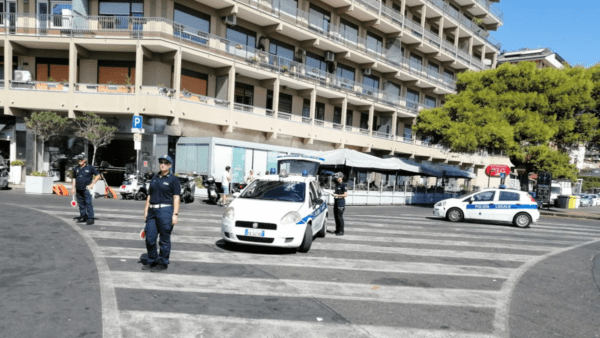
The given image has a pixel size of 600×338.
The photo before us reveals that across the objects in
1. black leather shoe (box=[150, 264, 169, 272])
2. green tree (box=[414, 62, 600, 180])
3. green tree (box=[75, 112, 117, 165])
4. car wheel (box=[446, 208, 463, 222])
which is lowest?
car wheel (box=[446, 208, 463, 222])

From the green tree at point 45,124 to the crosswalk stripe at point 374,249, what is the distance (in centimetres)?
1416

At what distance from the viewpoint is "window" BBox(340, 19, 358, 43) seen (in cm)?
3205

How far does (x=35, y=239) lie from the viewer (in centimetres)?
783

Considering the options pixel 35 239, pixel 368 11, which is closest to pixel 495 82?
pixel 368 11

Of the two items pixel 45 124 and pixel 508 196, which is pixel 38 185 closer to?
pixel 45 124

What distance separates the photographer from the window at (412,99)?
38766 mm

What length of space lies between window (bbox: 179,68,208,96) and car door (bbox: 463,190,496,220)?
1634 cm

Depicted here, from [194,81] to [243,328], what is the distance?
2222cm

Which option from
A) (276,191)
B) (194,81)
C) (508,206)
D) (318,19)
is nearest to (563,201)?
(508,206)

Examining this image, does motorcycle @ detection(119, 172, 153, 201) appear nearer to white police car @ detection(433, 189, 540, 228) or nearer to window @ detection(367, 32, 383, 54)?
white police car @ detection(433, 189, 540, 228)

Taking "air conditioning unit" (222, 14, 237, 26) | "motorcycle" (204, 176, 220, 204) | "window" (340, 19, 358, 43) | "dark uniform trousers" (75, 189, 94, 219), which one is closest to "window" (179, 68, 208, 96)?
"air conditioning unit" (222, 14, 237, 26)

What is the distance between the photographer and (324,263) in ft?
24.0

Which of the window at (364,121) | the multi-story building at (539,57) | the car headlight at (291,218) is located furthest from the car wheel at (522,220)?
the multi-story building at (539,57)

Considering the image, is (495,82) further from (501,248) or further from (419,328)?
(419,328)
